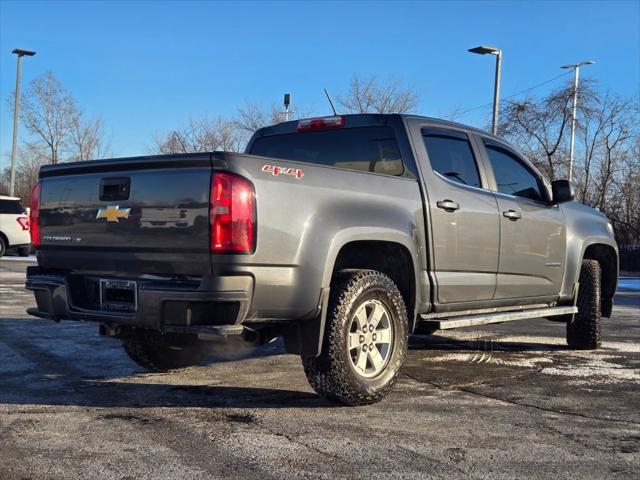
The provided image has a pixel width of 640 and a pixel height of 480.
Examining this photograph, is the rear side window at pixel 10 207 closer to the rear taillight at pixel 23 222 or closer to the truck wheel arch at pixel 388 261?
the rear taillight at pixel 23 222

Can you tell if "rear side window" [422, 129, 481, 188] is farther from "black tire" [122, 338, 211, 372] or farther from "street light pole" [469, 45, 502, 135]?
"street light pole" [469, 45, 502, 135]

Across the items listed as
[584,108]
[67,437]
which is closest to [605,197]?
[584,108]

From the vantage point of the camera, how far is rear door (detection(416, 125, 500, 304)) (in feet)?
17.0

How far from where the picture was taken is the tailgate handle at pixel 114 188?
4230 millimetres

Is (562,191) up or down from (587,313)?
up

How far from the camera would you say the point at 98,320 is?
4.30 meters

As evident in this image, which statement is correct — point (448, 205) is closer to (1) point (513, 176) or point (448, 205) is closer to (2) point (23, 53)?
(1) point (513, 176)

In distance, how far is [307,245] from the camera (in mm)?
4156

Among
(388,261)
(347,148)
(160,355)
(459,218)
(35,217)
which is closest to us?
(35,217)

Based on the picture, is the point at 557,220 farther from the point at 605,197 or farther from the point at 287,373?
the point at 605,197

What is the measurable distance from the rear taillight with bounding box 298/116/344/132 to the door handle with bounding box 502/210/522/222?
1.54m

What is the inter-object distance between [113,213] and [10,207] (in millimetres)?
18126

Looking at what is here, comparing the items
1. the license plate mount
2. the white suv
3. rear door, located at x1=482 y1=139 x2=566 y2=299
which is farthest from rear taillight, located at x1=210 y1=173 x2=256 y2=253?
the white suv

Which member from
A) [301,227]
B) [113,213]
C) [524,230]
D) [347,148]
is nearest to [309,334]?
[301,227]
